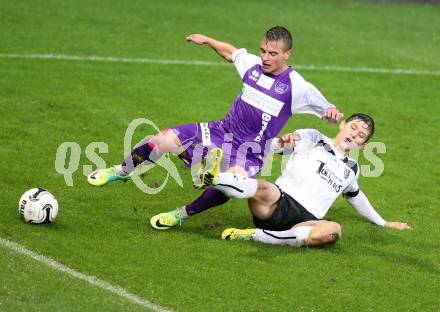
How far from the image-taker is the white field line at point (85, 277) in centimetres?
862

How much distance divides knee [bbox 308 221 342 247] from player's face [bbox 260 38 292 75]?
1742 mm

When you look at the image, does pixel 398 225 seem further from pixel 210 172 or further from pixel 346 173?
pixel 210 172

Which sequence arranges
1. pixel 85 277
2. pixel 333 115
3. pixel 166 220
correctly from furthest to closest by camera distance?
1. pixel 166 220
2. pixel 333 115
3. pixel 85 277

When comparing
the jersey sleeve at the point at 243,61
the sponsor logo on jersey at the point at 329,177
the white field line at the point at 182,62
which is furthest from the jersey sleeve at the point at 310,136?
the white field line at the point at 182,62

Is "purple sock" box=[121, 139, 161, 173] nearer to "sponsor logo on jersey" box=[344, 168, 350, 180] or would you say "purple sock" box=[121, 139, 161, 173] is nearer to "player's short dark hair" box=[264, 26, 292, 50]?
"player's short dark hair" box=[264, 26, 292, 50]

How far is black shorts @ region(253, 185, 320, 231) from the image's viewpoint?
10.4 meters

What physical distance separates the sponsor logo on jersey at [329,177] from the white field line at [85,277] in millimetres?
2770

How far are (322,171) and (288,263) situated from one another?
1236 mm

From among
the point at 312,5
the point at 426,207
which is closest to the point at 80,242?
the point at 426,207

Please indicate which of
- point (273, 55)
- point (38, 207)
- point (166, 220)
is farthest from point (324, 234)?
point (38, 207)

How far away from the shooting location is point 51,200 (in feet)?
33.9

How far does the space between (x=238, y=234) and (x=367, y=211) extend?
149 centimetres

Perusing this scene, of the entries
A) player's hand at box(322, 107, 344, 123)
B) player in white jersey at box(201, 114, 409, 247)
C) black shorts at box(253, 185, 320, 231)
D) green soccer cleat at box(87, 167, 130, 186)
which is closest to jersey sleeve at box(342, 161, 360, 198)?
player in white jersey at box(201, 114, 409, 247)

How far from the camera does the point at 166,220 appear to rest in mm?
10727
